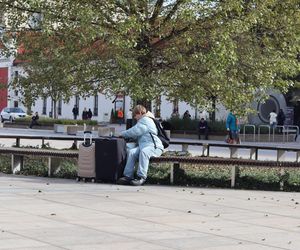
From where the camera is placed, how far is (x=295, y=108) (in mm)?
56062

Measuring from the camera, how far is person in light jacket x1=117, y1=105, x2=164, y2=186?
45.1 feet

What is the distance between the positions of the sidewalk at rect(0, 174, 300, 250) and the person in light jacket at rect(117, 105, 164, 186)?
12.3 inches

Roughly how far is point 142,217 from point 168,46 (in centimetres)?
772

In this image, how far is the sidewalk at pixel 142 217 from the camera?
25.7ft

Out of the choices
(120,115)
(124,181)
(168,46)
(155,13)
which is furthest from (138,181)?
(120,115)

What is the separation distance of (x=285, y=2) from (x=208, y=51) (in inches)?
93.7

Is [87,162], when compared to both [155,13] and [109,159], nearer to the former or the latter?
[109,159]

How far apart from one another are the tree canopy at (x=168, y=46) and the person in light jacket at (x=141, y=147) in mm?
1233

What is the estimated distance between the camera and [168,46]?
54.9 feet

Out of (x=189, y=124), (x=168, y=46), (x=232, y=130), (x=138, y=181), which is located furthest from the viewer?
(x=189, y=124)

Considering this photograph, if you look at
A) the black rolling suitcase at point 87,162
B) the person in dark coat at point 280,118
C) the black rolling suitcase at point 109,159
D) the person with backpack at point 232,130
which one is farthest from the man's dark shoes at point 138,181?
the person in dark coat at point 280,118

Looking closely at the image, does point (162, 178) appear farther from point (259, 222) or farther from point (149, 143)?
point (259, 222)

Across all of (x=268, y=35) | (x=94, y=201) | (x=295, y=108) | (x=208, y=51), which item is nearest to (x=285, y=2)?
(x=268, y=35)

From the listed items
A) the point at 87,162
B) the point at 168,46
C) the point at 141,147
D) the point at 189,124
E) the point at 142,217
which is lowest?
the point at 142,217
